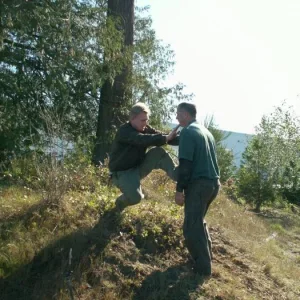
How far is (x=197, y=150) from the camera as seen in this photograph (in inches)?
211

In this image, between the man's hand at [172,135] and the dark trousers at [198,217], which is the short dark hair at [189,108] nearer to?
the man's hand at [172,135]

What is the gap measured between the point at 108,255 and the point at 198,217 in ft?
3.63

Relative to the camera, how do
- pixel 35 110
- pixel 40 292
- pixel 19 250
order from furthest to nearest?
pixel 35 110
pixel 19 250
pixel 40 292

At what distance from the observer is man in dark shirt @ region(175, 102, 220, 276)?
532 cm

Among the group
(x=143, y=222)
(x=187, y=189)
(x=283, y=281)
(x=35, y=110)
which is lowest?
(x=283, y=281)

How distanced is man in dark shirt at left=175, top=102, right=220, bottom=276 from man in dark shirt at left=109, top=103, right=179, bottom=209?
1.37 feet

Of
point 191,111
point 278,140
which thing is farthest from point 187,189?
point 278,140

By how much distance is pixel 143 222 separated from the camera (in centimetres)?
613

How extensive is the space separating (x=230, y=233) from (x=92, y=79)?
14.3 feet

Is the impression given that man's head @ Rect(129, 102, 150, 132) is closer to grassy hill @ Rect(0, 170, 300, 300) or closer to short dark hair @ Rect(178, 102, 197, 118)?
short dark hair @ Rect(178, 102, 197, 118)

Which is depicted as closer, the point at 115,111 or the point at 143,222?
the point at 143,222

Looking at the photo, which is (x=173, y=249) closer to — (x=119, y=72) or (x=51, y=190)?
(x=51, y=190)

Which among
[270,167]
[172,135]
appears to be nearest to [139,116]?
[172,135]

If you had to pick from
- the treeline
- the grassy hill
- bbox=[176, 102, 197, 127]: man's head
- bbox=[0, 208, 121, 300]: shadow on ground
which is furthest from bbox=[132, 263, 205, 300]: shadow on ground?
the treeline
